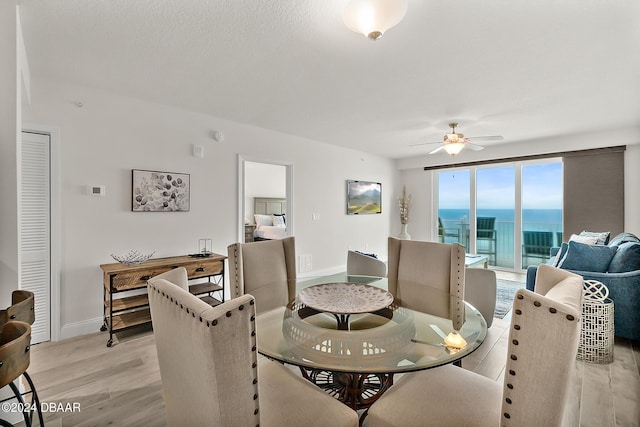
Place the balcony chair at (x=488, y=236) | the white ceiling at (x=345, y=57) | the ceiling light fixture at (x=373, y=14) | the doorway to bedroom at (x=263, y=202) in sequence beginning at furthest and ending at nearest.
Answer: the doorway to bedroom at (x=263, y=202)
the balcony chair at (x=488, y=236)
the white ceiling at (x=345, y=57)
the ceiling light fixture at (x=373, y=14)

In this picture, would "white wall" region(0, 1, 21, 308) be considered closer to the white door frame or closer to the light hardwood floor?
the light hardwood floor

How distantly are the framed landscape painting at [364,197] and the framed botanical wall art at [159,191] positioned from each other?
3.03 m

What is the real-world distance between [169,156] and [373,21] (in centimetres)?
272

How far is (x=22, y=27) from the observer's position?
6.18 ft

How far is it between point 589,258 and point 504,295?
1500 mm

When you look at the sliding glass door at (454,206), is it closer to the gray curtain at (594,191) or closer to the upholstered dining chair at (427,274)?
the gray curtain at (594,191)

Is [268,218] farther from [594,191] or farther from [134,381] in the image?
[594,191]

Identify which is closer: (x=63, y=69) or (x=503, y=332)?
(x=63, y=69)

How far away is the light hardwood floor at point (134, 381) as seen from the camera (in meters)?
1.75

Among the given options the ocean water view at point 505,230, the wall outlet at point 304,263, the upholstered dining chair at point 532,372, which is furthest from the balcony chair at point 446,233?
the upholstered dining chair at point 532,372

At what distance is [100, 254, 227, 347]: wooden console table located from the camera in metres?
2.61

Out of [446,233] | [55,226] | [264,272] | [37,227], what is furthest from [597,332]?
[37,227]

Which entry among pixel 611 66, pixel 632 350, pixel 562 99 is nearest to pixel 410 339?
pixel 632 350

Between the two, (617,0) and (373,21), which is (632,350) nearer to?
(617,0)
